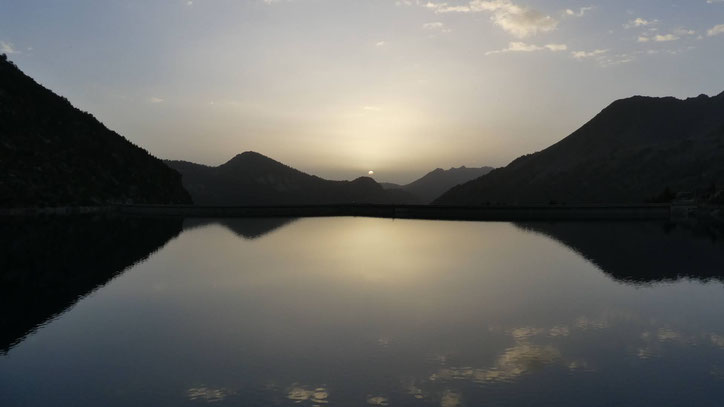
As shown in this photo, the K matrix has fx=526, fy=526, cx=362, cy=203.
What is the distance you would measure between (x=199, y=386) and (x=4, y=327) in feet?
37.7

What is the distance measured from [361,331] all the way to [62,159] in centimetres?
13152

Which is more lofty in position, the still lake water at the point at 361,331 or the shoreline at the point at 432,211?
the shoreline at the point at 432,211

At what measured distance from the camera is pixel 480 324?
2095 cm

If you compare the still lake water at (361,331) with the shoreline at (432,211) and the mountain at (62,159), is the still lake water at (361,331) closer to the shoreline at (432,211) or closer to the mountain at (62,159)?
the shoreline at (432,211)

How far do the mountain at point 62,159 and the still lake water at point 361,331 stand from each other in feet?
274

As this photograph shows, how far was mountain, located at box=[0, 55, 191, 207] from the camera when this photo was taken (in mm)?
113312

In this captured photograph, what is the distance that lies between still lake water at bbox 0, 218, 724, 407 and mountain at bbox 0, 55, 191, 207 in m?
83.4

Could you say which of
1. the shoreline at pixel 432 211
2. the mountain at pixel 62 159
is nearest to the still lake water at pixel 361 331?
the shoreline at pixel 432 211

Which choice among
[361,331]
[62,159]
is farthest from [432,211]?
[361,331]

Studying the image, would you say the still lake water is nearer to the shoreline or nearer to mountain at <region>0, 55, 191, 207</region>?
the shoreline

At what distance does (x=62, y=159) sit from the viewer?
128m

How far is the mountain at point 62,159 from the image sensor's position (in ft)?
372

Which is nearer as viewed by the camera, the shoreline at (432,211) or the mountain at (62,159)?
the shoreline at (432,211)

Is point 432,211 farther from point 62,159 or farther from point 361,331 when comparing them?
point 361,331
